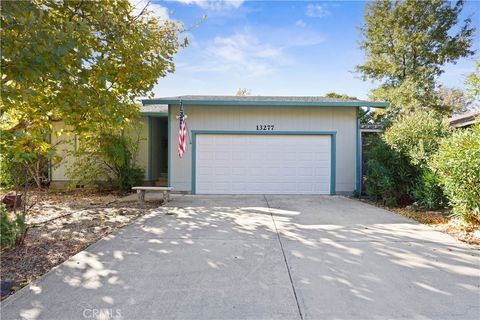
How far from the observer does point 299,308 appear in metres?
2.31

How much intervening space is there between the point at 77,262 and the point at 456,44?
1993 cm

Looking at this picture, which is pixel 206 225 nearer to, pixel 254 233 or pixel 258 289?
pixel 254 233

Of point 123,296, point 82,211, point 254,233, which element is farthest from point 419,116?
point 82,211

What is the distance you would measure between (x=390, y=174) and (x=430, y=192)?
1185mm

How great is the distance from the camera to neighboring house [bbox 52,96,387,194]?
8.63 m

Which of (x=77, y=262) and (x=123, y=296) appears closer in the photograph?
(x=123, y=296)

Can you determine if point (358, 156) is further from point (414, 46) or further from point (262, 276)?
point (414, 46)

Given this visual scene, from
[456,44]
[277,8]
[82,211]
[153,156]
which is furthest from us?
[456,44]

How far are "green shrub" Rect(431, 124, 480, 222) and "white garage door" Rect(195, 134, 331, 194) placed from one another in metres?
4.07

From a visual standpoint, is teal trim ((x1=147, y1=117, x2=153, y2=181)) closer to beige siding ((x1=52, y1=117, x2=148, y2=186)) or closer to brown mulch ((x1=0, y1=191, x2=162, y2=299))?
beige siding ((x1=52, y1=117, x2=148, y2=186))

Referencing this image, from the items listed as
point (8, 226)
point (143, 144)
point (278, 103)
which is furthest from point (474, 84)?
point (143, 144)

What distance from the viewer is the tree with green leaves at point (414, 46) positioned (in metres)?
14.6

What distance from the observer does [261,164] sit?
8.65m

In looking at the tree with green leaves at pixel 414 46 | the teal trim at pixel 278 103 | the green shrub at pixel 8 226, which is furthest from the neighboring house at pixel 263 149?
the tree with green leaves at pixel 414 46
